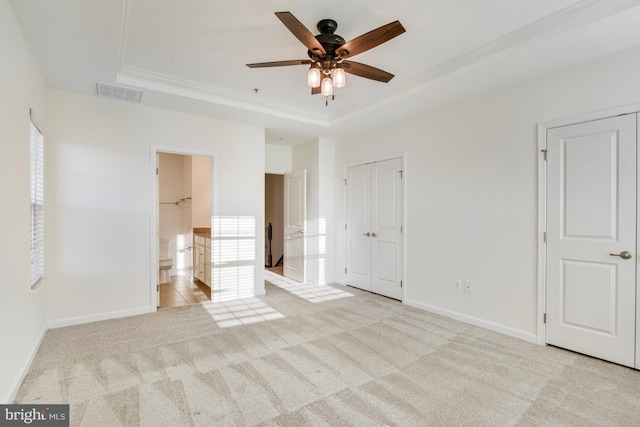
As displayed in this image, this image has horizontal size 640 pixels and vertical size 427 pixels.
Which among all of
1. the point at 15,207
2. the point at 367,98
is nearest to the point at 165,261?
the point at 15,207

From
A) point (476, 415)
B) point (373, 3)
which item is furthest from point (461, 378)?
point (373, 3)

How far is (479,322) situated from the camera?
3.43m

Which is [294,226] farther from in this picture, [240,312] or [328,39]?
[328,39]

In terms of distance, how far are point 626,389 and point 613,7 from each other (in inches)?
105

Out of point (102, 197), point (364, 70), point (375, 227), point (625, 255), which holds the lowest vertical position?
point (625, 255)

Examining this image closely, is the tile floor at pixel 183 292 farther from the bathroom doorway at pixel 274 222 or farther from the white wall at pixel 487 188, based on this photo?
the white wall at pixel 487 188

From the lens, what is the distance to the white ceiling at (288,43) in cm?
219

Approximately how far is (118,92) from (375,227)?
3.74 m

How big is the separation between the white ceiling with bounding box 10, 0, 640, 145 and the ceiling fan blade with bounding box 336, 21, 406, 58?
0.26 metres

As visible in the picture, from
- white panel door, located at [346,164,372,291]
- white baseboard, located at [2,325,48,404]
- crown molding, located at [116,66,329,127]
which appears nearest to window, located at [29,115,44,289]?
white baseboard, located at [2,325,48,404]

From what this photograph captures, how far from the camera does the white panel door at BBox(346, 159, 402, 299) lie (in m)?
4.45

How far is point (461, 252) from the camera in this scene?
3.62 meters

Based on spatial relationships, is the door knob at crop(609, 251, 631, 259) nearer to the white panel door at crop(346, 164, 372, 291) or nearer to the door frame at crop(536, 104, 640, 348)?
the door frame at crop(536, 104, 640, 348)

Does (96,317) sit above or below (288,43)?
below
